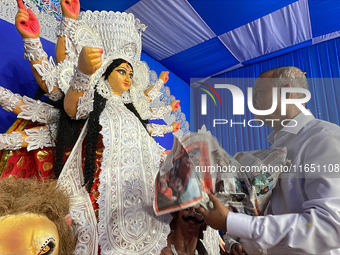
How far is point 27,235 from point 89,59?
0.66 metres

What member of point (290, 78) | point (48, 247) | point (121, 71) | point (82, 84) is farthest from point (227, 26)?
point (48, 247)

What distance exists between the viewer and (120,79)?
1445 mm

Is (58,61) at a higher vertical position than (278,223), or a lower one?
higher

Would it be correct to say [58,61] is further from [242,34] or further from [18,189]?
[242,34]

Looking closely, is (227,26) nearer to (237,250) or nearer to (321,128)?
(321,128)

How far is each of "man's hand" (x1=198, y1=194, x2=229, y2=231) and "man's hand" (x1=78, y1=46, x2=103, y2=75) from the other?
0.70 meters

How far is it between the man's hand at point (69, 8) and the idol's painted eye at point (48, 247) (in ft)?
3.67

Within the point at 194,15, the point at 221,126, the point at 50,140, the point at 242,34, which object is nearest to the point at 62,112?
the point at 50,140

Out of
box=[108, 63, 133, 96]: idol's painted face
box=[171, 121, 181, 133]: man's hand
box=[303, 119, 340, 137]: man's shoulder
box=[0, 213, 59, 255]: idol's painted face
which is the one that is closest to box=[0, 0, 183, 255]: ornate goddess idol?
box=[108, 63, 133, 96]: idol's painted face

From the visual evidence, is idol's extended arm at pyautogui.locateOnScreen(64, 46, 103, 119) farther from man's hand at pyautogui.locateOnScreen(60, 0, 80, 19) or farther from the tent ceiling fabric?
the tent ceiling fabric

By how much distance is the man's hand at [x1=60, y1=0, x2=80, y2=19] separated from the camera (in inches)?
48.7

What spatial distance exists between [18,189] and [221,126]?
0.67 m

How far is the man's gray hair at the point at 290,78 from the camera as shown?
0.65m

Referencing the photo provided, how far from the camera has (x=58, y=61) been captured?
1.32 metres
